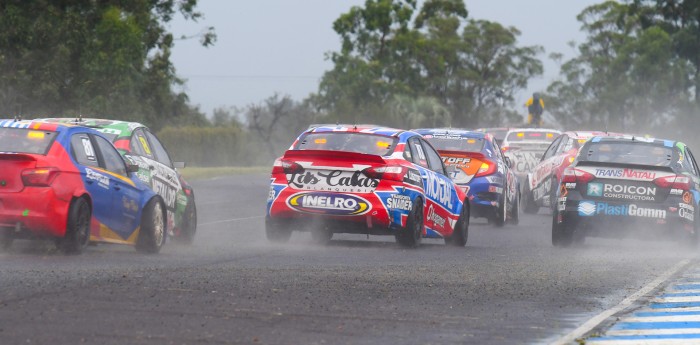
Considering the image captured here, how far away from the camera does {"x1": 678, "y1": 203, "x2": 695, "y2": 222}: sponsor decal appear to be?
17547 mm

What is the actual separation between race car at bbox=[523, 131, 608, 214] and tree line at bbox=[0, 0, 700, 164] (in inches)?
720

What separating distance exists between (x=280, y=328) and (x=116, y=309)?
1.18 meters

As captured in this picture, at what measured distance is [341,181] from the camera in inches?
639

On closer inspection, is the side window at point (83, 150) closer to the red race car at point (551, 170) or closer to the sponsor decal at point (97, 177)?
the sponsor decal at point (97, 177)

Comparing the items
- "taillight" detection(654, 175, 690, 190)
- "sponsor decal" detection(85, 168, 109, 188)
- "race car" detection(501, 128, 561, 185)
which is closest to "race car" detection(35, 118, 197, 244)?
"sponsor decal" detection(85, 168, 109, 188)

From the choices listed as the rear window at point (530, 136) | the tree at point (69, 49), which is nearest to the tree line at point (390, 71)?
the tree at point (69, 49)

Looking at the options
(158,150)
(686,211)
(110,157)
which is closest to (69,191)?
(110,157)

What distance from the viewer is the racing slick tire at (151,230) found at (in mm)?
15008

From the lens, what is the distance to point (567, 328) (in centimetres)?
960

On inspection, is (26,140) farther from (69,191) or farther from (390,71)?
(390,71)

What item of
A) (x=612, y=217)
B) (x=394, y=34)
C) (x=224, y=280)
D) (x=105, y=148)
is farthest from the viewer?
(x=394, y=34)

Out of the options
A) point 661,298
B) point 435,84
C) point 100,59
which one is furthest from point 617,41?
point 661,298

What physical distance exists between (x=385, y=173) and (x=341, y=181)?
50cm

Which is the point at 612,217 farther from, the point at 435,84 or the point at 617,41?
the point at 617,41
